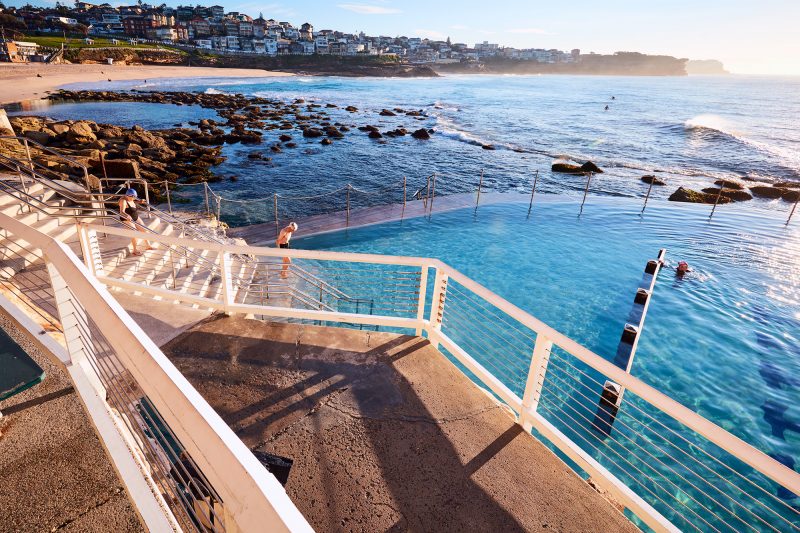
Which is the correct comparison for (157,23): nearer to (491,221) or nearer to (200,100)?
(200,100)

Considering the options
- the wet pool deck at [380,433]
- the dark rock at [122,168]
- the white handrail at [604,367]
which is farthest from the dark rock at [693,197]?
the dark rock at [122,168]

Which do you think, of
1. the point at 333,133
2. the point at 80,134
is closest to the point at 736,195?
the point at 333,133

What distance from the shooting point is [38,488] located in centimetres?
287

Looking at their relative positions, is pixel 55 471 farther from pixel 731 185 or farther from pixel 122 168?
pixel 731 185

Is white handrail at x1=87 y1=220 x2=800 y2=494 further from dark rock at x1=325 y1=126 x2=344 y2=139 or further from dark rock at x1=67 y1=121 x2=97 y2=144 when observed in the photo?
dark rock at x1=325 y1=126 x2=344 y2=139

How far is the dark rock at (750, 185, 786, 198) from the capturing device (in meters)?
29.2

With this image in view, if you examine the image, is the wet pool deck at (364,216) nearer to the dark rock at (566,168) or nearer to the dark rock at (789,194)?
the dark rock at (566,168)

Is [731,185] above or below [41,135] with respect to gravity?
above

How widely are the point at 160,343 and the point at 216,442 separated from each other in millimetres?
4999

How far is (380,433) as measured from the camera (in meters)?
4.24

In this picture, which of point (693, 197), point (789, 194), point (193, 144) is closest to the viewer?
point (693, 197)

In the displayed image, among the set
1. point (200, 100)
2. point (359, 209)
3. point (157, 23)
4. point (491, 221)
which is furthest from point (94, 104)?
point (157, 23)

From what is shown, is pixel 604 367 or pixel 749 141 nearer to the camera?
pixel 604 367

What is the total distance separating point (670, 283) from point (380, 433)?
1532 centimetres
